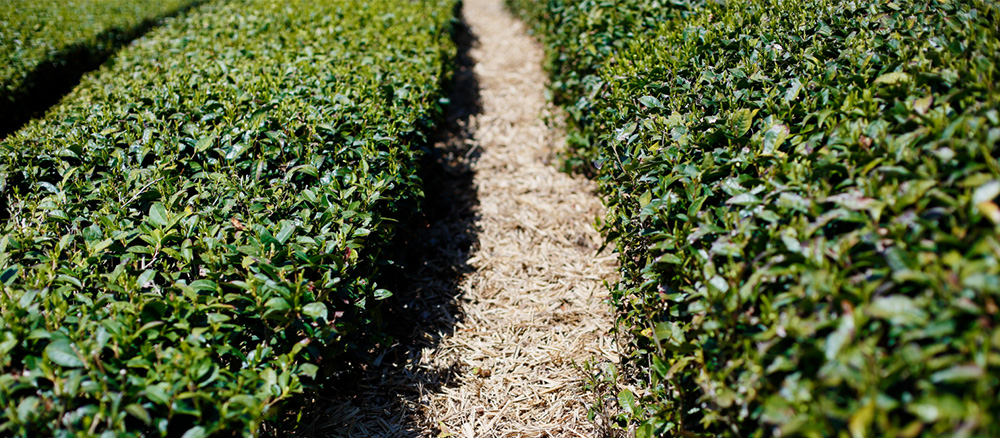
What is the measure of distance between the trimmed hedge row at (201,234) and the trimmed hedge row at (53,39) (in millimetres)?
1470

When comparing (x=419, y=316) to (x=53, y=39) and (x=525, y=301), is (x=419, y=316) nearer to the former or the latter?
(x=525, y=301)

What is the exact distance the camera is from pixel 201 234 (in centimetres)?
234

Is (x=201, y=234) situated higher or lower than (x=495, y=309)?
higher

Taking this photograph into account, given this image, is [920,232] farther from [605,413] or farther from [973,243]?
[605,413]

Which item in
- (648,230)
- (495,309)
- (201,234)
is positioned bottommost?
(495,309)

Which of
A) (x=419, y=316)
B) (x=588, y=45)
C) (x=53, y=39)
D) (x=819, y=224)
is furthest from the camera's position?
(x=53, y=39)

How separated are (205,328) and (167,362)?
16 cm

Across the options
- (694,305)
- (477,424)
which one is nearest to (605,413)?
(477,424)

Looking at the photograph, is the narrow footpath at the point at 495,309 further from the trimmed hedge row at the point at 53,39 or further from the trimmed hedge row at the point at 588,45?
the trimmed hedge row at the point at 53,39

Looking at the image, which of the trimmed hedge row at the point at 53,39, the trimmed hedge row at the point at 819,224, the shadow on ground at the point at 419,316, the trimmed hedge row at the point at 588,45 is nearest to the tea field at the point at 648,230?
the trimmed hedge row at the point at 819,224

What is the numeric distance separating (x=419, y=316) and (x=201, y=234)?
4.65ft

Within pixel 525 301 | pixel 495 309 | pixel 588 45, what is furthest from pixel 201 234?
pixel 588 45

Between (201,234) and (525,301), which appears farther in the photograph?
(525,301)

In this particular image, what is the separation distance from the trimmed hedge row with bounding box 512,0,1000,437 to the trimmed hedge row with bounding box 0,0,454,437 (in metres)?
1.38
